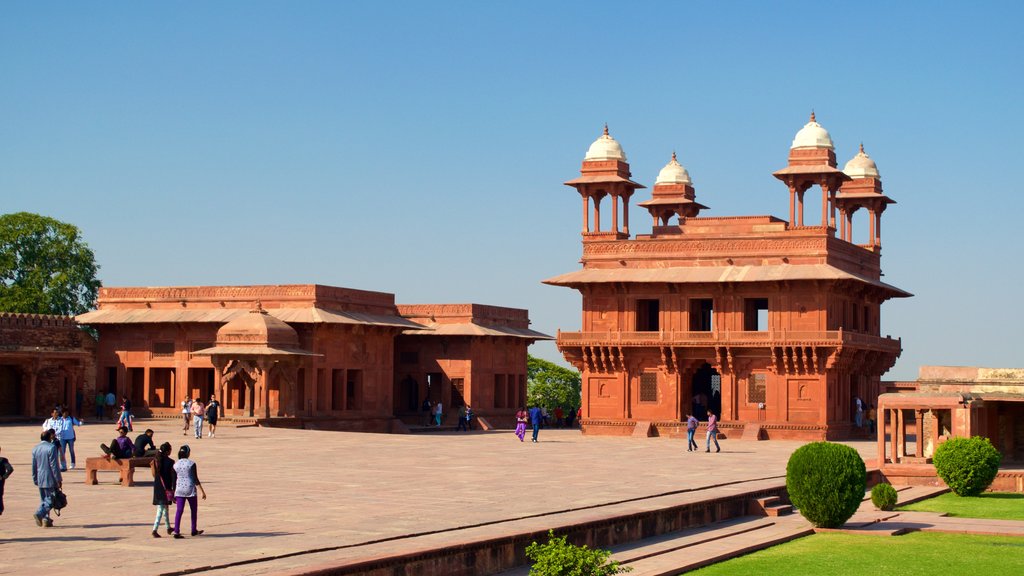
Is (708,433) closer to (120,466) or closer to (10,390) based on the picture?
(120,466)

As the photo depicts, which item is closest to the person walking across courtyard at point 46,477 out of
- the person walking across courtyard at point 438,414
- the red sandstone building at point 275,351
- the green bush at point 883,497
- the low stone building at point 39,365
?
the green bush at point 883,497

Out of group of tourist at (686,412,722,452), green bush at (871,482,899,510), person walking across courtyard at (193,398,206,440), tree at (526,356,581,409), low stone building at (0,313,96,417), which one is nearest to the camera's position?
green bush at (871,482,899,510)

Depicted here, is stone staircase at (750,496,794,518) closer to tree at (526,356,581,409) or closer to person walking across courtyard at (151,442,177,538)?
person walking across courtyard at (151,442,177,538)

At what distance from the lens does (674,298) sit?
46219 millimetres

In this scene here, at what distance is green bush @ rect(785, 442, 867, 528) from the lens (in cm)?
2131

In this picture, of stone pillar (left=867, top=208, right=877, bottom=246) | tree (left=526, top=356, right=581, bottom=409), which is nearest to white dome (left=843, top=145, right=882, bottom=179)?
stone pillar (left=867, top=208, right=877, bottom=246)

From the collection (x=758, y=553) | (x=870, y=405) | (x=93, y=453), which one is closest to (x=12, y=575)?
(x=758, y=553)

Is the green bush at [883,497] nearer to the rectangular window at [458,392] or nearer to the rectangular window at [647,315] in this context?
the rectangular window at [647,315]

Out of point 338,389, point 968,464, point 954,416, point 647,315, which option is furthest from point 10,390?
point 968,464

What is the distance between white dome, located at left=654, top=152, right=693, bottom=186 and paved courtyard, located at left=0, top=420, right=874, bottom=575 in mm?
17298

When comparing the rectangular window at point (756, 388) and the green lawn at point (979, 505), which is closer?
the green lawn at point (979, 505)

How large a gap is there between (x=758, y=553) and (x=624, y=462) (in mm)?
12064

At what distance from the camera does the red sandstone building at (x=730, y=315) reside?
145 ft

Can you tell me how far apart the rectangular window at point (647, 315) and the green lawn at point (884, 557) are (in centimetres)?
2645
